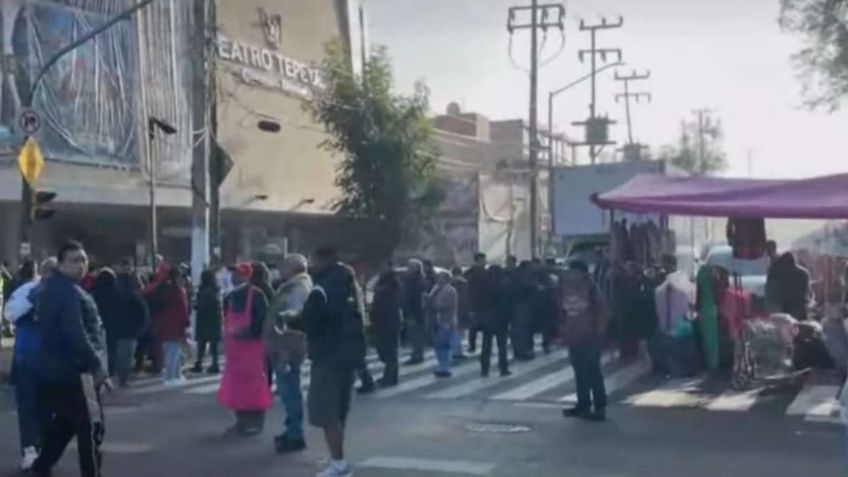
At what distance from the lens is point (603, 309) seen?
14.0 metres

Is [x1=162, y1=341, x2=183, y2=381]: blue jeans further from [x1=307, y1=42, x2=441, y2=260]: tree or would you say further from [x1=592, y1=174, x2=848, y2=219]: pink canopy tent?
[x1=307, y1=42, x2=441, y2=260]: tree

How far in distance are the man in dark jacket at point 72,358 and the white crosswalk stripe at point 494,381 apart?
7871 mm

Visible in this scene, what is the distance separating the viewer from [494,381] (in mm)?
18875

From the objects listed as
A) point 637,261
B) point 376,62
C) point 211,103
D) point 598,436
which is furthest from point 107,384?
point 376,62

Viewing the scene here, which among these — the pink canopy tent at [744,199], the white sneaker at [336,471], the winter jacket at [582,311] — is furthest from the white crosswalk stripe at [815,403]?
the white sneaker at [336,471]

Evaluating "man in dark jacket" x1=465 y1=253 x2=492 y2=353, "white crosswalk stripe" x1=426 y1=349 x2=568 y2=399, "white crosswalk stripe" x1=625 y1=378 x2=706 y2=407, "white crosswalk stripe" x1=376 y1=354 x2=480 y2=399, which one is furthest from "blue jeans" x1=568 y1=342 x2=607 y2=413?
"man in dark jacket" x1=465 y1=253 x2=492 y2=353

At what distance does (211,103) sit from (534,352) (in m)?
7.45

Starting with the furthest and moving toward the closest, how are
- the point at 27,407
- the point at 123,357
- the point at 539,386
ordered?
the point at 539,386
the point at 123,357
the point at 27,407

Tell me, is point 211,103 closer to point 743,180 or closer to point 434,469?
point 743,180

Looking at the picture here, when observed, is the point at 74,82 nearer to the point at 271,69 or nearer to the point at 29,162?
the point at 271,69

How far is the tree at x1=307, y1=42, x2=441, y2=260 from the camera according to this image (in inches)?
1601

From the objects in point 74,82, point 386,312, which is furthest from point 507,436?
point 74,82

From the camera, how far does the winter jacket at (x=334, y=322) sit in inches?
411

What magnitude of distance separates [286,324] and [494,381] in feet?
27.0
